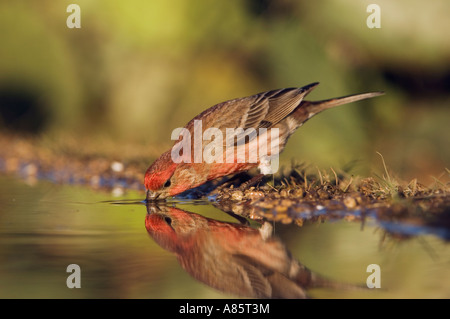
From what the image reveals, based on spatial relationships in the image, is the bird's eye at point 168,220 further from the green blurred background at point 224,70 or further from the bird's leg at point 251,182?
the green blurred background at point 224,70


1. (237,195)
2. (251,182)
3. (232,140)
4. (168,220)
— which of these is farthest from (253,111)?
(168,220)

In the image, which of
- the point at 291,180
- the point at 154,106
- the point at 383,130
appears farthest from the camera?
the point at 154,106

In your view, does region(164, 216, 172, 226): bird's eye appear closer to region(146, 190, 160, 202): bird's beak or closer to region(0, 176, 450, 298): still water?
region(0, 176, 450, 298): still water

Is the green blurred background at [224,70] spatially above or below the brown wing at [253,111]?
above

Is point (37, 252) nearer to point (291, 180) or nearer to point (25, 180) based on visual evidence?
point (291, 180)

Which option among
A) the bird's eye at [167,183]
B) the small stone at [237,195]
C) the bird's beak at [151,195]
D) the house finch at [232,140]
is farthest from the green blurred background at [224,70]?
the bird's beak at [151,195]

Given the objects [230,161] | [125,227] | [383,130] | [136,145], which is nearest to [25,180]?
[136,145]

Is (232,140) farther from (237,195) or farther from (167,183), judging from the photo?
(167,183)
